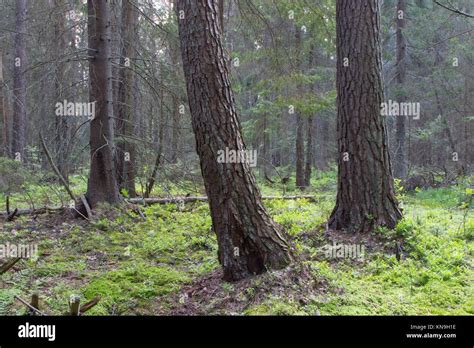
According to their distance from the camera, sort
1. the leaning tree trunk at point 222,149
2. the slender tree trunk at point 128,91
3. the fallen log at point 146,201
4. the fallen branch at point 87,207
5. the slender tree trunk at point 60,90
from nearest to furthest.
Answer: the leaning tree trunk at point 222,149
the slender tree trunk at point 60,90
the fallen branch at point 87,207
the fallen log at point 146,201
the slender tree trunk at point 128,91

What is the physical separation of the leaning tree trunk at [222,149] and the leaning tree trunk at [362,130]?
7.62ft

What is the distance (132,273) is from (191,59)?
2801mm

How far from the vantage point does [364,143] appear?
6480mm

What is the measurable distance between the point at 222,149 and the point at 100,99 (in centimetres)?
511

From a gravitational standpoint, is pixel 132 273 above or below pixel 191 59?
below

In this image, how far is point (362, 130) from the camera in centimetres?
649

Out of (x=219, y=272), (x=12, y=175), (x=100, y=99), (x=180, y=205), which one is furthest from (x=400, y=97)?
(x=219, y=272)

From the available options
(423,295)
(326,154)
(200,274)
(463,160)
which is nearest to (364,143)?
(423,295)

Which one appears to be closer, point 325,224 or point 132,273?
point 132,273

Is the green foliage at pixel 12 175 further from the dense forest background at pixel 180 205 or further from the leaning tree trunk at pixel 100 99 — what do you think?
the leaning tree trunk at pixel 100 99

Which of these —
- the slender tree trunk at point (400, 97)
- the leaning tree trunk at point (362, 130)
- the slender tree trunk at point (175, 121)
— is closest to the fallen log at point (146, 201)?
the slender tree trunk at point (175, 121)

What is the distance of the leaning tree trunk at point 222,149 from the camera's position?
447 centimetres

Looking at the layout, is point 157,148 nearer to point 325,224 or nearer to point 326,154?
point 325,224
